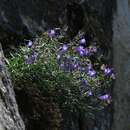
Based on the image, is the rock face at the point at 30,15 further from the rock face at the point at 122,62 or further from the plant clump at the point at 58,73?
the rock face at the point at 122,62

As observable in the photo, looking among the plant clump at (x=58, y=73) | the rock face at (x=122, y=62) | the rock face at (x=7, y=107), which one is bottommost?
the rock face at (x=7, y=107)

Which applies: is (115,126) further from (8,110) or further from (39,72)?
(8,110)

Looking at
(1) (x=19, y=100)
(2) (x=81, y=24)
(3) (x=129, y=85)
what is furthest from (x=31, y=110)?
(3) (x=129, y=85)

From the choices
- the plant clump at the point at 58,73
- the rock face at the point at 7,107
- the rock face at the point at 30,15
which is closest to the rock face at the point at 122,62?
the rock face at the point at 30,15

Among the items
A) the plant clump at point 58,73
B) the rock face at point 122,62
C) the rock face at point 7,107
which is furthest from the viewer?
the rock face at point 122,62

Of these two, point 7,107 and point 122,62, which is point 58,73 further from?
point 122,62

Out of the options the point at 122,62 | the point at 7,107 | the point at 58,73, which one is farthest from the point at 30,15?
the point at 7,107
